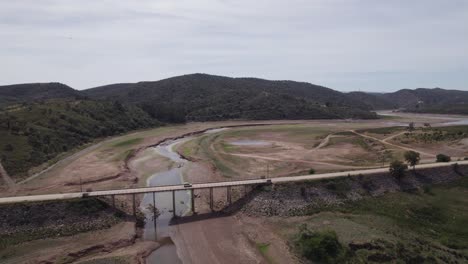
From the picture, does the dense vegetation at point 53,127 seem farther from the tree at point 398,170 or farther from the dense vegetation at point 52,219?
the tree at point 398,170

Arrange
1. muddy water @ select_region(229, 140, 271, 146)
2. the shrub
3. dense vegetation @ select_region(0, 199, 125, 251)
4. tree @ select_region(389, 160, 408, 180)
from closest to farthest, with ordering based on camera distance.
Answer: dense vegetation @ select_region(0, 199, 125, 251)
tree @ select_region(389, 160, 408, 180)
the shrub
muddy water @ select_region(229, 140, 271, 146)

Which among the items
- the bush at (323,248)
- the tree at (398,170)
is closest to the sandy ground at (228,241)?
the bush at (323,248)

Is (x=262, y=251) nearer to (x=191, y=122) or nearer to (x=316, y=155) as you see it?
(x=316, y=155)

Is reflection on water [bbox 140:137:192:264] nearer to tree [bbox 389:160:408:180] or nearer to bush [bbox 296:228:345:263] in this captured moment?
bush [bbox 296:228:345:263]

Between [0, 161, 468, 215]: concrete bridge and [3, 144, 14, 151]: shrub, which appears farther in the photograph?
[3, 144, 14, 151]: shrub

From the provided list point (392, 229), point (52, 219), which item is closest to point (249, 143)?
point (392, 229)

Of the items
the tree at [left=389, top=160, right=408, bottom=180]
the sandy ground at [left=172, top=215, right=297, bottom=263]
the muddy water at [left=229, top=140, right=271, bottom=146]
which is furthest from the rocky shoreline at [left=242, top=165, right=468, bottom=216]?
the muddy water at [left=229, top=140, right=271, bottom=146]
